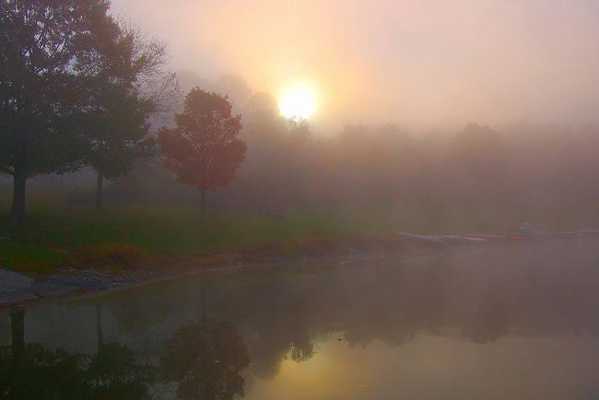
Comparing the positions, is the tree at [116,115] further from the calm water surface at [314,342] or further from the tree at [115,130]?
the calm water surface at [314,342]

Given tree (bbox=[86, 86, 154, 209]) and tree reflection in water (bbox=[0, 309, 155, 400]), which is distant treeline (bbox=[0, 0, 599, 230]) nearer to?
tree (bbox=[86, 86, 154, 209])

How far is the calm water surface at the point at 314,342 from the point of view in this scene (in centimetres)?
1027

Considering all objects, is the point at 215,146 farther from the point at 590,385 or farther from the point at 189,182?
the point at 590,385

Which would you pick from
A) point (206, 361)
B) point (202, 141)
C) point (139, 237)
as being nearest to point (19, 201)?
point (139, 237)

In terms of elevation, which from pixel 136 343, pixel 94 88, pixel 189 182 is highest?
pixel 94 88

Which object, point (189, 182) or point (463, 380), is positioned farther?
point (189, 182)

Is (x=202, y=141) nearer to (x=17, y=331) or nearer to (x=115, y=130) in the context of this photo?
(x=115, y=130)

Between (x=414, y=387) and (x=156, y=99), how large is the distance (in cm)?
3104

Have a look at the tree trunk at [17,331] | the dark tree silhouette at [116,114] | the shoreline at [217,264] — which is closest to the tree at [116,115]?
the dark tree silhouette at [116,114]

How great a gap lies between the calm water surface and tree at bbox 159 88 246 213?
44.2ft

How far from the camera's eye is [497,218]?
6738 centimetres

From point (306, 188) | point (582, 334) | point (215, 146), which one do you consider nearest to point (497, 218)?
point (306, 188)

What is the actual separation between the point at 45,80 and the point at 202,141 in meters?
10.0

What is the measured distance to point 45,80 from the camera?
2788 cm
